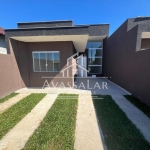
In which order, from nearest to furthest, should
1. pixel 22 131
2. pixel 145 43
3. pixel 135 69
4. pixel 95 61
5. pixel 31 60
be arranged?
pixel 22 131 < pixel 135 69 < pixel 31 60 < pixel 145 43 < pixel 95 61

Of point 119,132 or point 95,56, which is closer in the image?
point 119,132

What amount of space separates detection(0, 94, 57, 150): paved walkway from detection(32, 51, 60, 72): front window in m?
3.60

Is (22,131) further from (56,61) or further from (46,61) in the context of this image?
(46,61)

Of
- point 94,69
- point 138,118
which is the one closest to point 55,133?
point 138,118

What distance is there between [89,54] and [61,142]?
37.8ft

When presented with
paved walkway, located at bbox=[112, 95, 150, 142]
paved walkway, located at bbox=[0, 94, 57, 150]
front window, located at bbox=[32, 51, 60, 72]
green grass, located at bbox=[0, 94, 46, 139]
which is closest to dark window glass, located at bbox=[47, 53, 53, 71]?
front window, located at bbox=[32, 51, 60, 72]

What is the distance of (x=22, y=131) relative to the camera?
2.33 m

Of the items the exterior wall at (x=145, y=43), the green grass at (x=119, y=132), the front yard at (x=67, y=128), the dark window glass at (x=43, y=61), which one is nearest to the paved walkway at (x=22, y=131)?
the front yard at (x=67, y=128)

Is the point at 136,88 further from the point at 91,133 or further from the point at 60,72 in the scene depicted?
the point at 60,72

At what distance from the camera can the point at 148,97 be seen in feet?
12.2

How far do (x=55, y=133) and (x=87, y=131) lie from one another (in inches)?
33.0

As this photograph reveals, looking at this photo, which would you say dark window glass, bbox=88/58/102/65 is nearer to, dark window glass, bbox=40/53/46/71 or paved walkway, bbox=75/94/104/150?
dark window glass, bbox=40/53/46/71

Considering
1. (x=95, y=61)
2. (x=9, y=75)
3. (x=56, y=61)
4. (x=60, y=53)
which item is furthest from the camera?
(x=95, y=61)

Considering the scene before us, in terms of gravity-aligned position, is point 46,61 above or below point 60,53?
below
